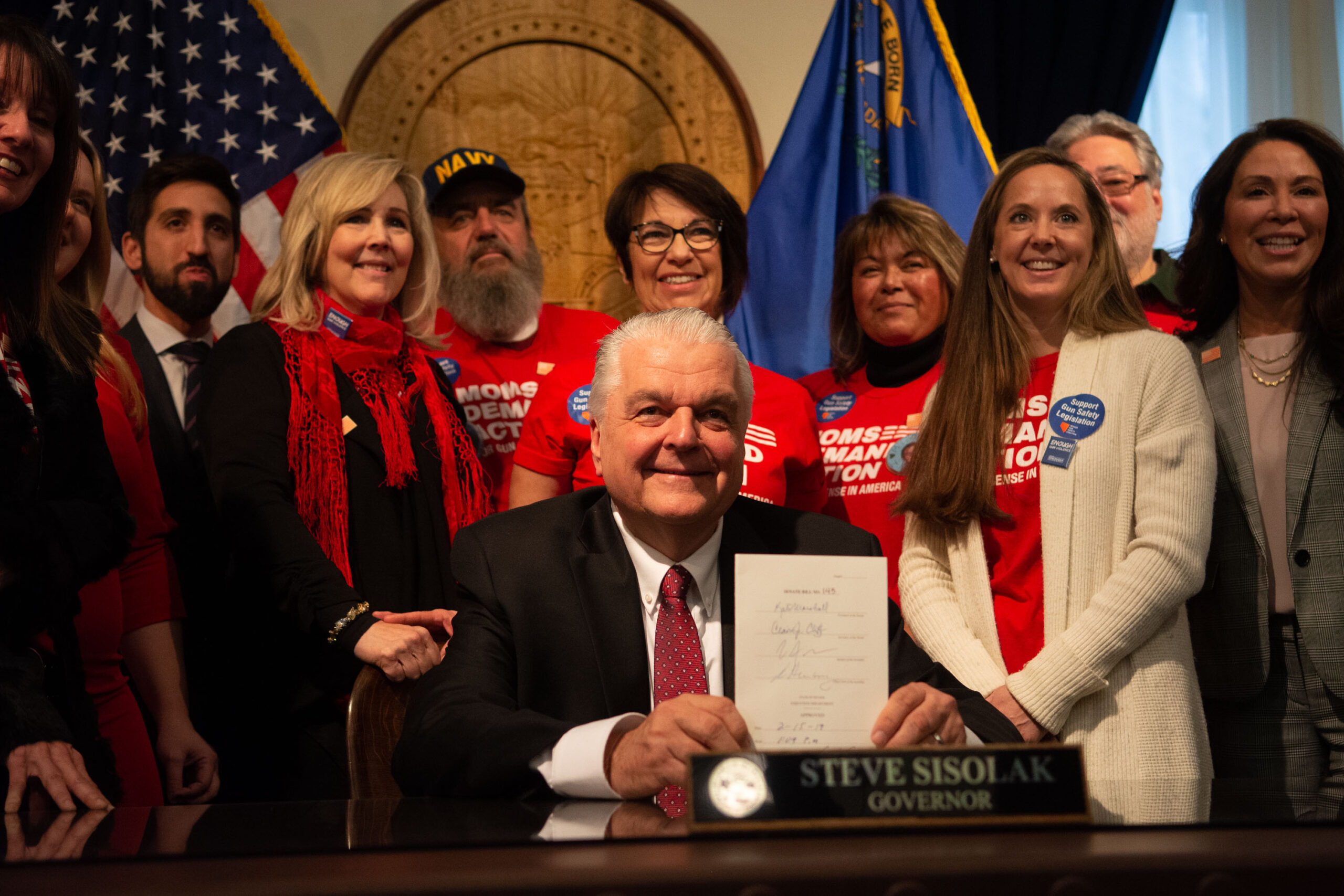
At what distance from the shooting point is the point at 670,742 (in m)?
1.41

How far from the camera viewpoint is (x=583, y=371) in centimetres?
308

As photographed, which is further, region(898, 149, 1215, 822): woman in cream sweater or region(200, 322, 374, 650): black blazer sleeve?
region(200, 322, 374, 650): black blazer sleeve

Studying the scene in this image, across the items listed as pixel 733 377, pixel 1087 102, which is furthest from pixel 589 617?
pixel 1087 102

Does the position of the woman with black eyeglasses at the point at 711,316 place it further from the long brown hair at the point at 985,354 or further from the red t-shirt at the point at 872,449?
the long brown hair at the point at 985,354

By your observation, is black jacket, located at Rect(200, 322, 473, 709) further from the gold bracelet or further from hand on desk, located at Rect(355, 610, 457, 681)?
hand on desk, located at Rect(355, 610, 457, 681)

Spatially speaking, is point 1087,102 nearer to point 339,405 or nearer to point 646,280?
point 646,280

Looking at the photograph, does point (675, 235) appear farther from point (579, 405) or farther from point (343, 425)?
point (343, 425)

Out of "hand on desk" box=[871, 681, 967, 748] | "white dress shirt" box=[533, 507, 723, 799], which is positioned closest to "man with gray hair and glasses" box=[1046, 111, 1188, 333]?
"white dress shirt" box=[533, 507, 723, 799]

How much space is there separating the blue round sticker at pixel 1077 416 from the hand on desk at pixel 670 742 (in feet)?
4.79

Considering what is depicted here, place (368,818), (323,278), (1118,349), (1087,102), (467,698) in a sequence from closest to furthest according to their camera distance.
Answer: (368,818) → (467,698) → (1118,349) → (323,278) → (1087,102)

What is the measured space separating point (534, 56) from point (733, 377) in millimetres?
3163

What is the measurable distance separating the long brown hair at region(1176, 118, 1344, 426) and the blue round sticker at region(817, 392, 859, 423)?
0.93m

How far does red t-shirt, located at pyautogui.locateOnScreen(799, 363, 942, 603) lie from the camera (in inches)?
121

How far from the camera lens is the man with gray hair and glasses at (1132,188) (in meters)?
3.82
